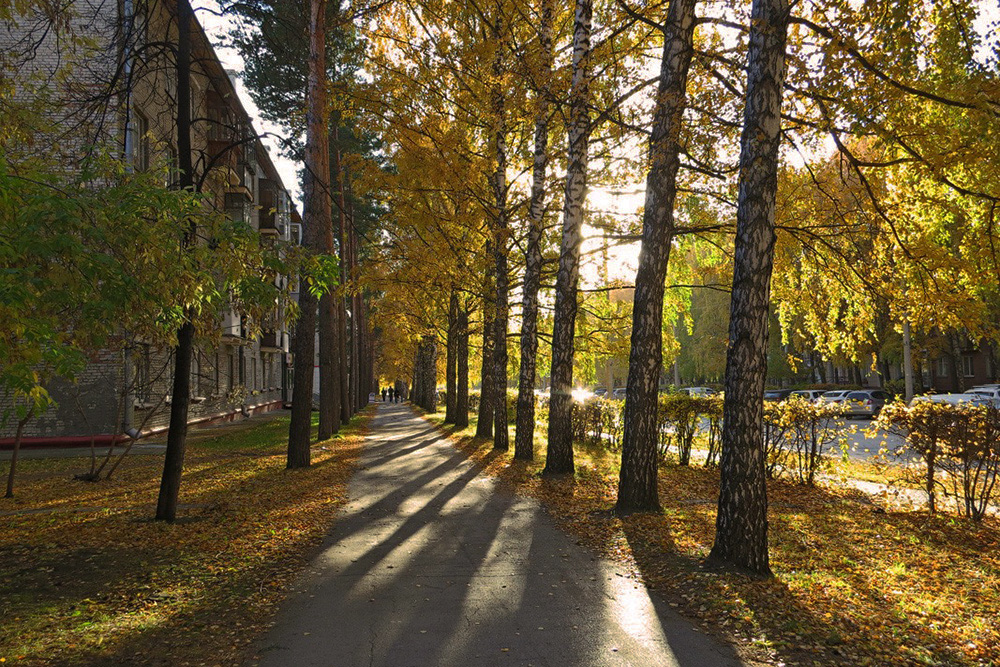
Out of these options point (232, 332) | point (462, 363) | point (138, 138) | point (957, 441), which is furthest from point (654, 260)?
point (232, 332)

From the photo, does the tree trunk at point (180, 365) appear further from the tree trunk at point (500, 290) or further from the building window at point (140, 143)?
the building window at point (140, 143)

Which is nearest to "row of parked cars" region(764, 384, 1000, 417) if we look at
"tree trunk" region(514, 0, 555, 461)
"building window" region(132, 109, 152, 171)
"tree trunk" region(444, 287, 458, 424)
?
"tree trunk" region(514, 0, 555, 461)

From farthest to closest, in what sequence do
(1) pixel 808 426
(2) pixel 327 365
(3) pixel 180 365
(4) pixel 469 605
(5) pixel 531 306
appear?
(2) pixel 327 365, (5) pixel 531 306, (1) pixel 808 426, (3) pixel 180 365, (4) pixel 469 605

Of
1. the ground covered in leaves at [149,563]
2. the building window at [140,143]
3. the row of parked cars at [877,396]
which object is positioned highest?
the building window at [140,143]

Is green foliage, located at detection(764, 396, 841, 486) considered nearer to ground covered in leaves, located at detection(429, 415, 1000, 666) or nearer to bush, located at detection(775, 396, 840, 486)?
bush, located at detection(775, 396, 840, 486)

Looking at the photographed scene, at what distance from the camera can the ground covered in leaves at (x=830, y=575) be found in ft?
15.2

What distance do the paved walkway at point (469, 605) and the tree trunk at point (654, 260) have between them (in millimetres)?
1727

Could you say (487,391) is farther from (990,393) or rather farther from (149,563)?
(990,393)

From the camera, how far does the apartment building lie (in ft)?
28.0

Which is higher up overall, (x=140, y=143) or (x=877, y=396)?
(x=140, y=143)

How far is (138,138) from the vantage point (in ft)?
49.3

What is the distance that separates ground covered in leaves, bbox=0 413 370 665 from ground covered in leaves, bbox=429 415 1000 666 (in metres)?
3.44

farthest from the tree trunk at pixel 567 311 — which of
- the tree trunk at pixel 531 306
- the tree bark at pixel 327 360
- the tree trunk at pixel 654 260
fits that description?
the tree bark at pixel 327 360

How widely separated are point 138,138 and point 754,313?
565 inches
